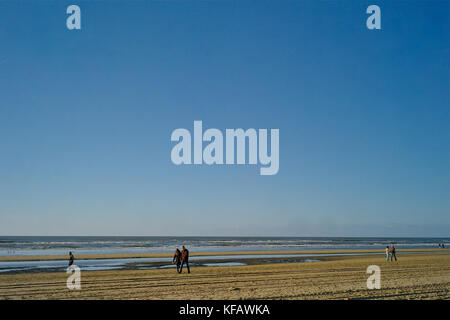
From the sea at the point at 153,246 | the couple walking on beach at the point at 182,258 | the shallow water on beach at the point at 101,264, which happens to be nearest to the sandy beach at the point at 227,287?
the couple walking on beach at the point at 182,258

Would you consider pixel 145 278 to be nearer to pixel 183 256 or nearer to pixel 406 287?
pixel 183 256

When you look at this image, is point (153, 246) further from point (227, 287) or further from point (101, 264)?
point (227, 287)

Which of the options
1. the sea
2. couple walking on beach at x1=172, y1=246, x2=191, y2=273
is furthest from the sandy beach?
the sea

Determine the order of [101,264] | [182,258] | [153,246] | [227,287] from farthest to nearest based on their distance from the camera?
1. [153,246]
2. [101,264]
3. [182,258]
4. [227,287]

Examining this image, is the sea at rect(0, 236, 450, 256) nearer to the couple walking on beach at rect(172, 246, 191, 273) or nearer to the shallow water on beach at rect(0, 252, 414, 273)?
the shallow water on beach at rect(0, 252, 414, 273)

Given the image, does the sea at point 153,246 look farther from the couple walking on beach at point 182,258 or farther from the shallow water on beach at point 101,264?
the couple walking on beach at point 182,258

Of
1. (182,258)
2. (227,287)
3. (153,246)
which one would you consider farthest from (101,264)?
(153,246)

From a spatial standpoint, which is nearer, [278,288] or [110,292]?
[110,292]

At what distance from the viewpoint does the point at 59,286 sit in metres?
15.9

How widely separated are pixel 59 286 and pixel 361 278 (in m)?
14.6
